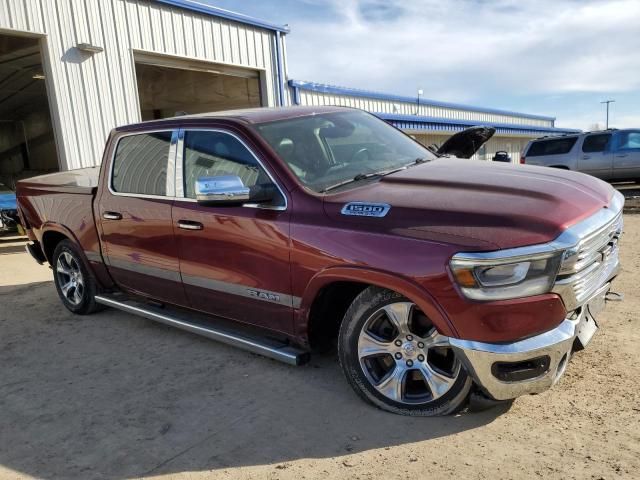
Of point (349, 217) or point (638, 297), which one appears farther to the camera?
point (638, 297)

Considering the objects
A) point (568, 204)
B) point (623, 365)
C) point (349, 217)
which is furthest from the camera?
point (623, 365)

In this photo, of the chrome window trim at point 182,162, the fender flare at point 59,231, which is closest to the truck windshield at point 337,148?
the chrome window trim at point 182,162

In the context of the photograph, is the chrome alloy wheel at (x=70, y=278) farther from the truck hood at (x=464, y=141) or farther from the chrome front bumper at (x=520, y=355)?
the chrome front bumper at (x=520, y=355)

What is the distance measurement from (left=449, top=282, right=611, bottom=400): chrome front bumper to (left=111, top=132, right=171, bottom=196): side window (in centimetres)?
277

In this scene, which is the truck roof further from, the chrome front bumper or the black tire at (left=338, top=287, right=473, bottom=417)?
the chrome front bumper

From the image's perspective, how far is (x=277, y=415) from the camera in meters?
3.30

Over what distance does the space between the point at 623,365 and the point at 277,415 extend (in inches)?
92.3

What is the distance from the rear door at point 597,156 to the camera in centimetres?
1473

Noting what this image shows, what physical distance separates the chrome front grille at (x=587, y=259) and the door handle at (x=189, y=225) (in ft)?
8.06

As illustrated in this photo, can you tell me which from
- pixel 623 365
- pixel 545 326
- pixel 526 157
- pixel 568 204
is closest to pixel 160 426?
pixel 545 326

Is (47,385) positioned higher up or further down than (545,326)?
Answer: further down

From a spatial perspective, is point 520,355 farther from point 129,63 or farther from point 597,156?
point 597,156

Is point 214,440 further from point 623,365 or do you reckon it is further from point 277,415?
point 623,365

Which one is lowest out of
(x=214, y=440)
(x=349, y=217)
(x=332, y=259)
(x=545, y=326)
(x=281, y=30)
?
(x=214, y=440)
